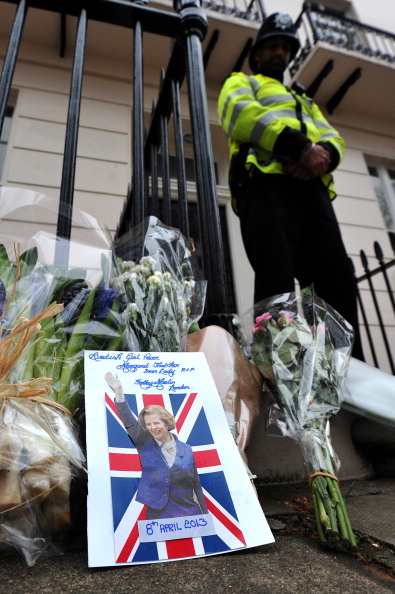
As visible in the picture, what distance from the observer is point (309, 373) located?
934 millimetres

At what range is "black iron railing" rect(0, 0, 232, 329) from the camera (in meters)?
1.19

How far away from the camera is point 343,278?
172cm

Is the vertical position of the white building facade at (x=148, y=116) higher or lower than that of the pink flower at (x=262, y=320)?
higher

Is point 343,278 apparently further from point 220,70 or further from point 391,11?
point 391,11

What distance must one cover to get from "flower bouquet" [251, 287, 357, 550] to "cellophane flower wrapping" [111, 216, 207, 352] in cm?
22

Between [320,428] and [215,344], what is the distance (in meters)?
0.32

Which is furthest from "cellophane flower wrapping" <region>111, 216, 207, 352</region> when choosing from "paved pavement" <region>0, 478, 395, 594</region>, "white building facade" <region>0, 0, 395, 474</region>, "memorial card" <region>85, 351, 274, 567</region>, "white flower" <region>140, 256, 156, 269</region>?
"white building facade" <region>0, 0, 395, 474</region>

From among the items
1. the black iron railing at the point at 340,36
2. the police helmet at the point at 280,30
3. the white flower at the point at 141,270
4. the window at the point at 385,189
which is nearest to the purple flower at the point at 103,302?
the white flower at the point at 141,270

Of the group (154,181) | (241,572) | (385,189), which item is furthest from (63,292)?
(385,189)

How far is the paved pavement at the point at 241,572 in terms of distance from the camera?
1.47ft

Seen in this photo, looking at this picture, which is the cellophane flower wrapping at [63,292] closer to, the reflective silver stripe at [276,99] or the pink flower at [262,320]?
the pink flower at [262,320]

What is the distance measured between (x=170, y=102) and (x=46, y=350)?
132cm

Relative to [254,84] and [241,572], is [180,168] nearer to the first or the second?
[254,84]

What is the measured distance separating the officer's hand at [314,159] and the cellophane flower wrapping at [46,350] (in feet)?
3.62
